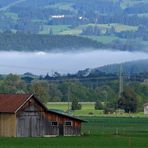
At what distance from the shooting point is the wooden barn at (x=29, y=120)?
8356 centimetres

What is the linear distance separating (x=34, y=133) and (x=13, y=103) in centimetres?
306

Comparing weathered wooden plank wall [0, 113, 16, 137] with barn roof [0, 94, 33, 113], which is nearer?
weathered wooden plank wall [0, 113, 16, 137]

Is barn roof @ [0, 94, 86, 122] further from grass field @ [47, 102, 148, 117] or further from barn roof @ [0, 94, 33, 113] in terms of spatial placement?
grass field @ [47, 102, 148, 117]

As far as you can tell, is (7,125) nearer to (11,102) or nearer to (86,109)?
(11,102)

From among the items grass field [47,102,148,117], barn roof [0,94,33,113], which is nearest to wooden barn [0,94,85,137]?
barn roof [0,94,33,113]

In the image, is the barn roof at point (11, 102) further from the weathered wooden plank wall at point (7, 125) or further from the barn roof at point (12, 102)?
the weathered wooden plank wall at point (7, 125)

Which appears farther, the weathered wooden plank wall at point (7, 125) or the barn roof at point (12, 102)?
the barn roof at point (12, 102)

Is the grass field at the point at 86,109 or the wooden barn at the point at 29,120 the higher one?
the grass field at the point at 86,109

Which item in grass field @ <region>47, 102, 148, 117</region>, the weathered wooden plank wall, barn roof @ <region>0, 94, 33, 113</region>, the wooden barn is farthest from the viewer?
grass field @ <region>47, 102, 148, 117</region>

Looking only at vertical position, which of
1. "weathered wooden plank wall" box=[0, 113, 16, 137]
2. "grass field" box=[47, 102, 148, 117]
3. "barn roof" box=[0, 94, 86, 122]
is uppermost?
"grass field" box=[47, 102, 148, 117]

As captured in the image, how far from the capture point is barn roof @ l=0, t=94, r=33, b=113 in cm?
8375

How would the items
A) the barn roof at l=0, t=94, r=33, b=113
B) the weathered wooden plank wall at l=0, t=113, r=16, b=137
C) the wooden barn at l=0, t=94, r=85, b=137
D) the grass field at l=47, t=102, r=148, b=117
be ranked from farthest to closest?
the grass field at l=47, t=102, r=148, b=117 → the barn roof at l=0, t=94, r=33, b=113 → the wooden barn at l=0, t=94, r=85, b=137 → the weathered wooden plank wall at l=0, t=113, r=16, b=137

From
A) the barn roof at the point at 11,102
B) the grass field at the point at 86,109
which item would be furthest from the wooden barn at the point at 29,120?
the grass field at the point at 86,109

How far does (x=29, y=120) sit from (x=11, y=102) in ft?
8.88
